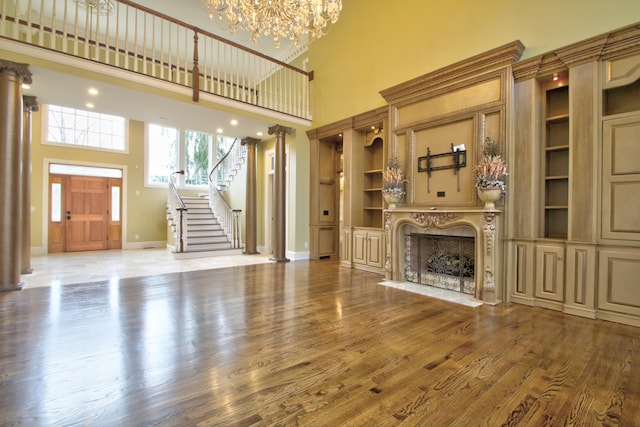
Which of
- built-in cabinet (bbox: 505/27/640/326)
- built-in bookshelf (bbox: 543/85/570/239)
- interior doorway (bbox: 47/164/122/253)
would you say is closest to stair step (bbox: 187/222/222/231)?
interior doorway (bbox: 47/164/122/253)

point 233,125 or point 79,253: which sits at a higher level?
point 233,125

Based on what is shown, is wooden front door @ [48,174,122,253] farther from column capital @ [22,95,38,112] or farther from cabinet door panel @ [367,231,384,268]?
cabinet door panel @ [367,231,384,268]

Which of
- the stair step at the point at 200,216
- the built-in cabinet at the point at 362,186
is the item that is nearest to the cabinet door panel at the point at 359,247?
the built-in cabinet at the point at 362,186

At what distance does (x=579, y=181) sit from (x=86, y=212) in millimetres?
11263

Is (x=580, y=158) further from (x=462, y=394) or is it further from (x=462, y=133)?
(x=462, y=394)

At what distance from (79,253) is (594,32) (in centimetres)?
1142

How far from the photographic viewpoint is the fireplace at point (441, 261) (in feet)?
14.8

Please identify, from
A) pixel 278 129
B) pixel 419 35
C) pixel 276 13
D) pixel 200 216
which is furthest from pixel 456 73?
pixel 200 216

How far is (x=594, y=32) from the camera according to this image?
3.41 meters

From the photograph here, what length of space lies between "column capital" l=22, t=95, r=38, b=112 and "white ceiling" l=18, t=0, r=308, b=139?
0.12 meters

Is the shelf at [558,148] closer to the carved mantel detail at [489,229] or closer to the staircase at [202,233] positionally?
the carved mantel detail at [489,229]

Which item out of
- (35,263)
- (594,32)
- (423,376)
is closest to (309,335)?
(423,376)

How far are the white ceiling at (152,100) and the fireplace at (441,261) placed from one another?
4380 mm

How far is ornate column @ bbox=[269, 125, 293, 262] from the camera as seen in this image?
717cm
